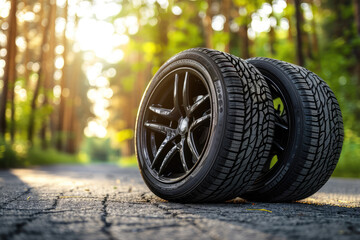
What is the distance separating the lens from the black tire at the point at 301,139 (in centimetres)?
268

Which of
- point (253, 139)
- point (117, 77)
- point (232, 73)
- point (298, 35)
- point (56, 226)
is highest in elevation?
point (117, 77)

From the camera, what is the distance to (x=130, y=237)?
1495 millimetres

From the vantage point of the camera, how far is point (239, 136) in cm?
234

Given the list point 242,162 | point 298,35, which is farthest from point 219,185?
point 298,35

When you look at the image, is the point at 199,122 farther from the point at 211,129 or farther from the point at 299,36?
the point at 299,36

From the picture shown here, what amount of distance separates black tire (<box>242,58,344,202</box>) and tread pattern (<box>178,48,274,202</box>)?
1.07ft

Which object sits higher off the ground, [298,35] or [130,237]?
[298,35]

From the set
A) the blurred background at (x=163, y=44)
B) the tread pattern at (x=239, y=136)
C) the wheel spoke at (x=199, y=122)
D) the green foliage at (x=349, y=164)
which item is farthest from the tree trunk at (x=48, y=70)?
the tread pattern at (x=239, y=136)

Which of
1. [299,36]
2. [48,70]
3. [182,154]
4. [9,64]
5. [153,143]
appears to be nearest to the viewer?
[182,154]

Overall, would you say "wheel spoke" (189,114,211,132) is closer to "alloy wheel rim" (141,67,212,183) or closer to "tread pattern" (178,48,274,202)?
"alloy wheel rim" (141,67,212,183)

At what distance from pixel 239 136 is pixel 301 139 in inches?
24.7

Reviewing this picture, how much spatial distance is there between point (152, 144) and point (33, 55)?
25.1 metres

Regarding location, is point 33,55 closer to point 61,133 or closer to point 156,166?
point 61,133

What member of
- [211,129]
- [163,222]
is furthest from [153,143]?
[163,222]
